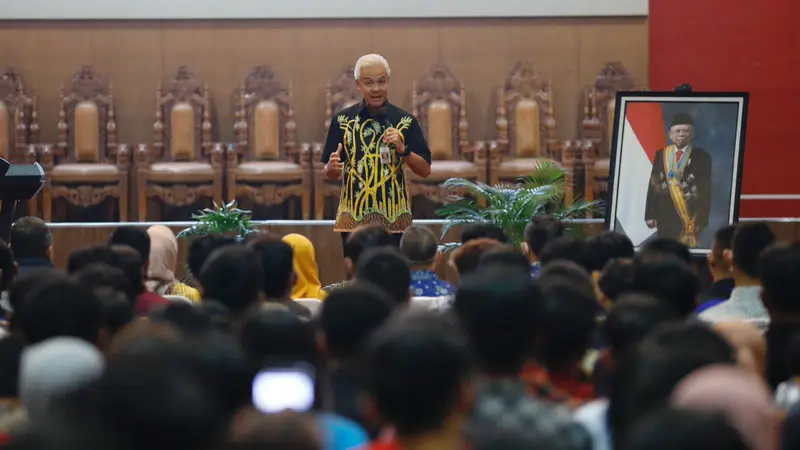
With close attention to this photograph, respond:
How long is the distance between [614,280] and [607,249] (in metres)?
0.77

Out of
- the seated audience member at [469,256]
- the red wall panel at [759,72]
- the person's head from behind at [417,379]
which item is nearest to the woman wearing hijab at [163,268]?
the seated audience member at [469,256]

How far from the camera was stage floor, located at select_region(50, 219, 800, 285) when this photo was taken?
24.8 feet

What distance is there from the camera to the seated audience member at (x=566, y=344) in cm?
255

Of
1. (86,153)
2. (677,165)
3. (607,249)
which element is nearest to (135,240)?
(607,249)

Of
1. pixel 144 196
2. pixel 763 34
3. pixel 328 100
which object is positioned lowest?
pixel 144 196

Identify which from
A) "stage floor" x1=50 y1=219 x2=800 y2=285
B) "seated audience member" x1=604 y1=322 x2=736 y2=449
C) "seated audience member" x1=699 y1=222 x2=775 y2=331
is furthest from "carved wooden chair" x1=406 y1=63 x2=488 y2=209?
"seated audience member" x1=604 y1=322 x2=736 y2=449

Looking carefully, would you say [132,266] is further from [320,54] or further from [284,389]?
[320,54]

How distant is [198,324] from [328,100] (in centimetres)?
723

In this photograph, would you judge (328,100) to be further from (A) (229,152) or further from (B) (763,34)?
(B) (763,34)

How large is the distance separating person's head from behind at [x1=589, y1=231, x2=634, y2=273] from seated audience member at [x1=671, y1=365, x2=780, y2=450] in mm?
2337

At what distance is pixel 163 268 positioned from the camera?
16.0 ft

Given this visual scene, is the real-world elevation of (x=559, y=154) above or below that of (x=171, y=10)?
below

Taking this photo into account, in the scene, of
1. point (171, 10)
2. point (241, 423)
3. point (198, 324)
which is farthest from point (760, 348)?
point (171, 10)

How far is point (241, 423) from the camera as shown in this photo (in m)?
1.59
